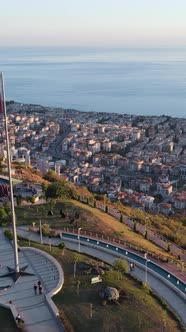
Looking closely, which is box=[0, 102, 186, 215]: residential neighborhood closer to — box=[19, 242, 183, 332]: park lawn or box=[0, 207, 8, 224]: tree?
box=[0, 207, 8, 224]: tree

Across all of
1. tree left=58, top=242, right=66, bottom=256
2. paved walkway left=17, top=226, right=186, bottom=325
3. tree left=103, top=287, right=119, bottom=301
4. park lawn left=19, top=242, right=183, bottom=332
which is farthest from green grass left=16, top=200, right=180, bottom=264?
tree left=103, top=287, right=119, bottom=301

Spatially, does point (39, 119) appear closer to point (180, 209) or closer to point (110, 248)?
point (180, 209)

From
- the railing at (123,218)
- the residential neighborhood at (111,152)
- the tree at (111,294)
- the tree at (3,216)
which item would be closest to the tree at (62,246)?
the tree at (111,294)

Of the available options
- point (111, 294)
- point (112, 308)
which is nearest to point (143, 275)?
point (111, 294)

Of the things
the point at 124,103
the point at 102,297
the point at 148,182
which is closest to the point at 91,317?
the point at 102,297

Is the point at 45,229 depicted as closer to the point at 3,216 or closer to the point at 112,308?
the point at 3,216
